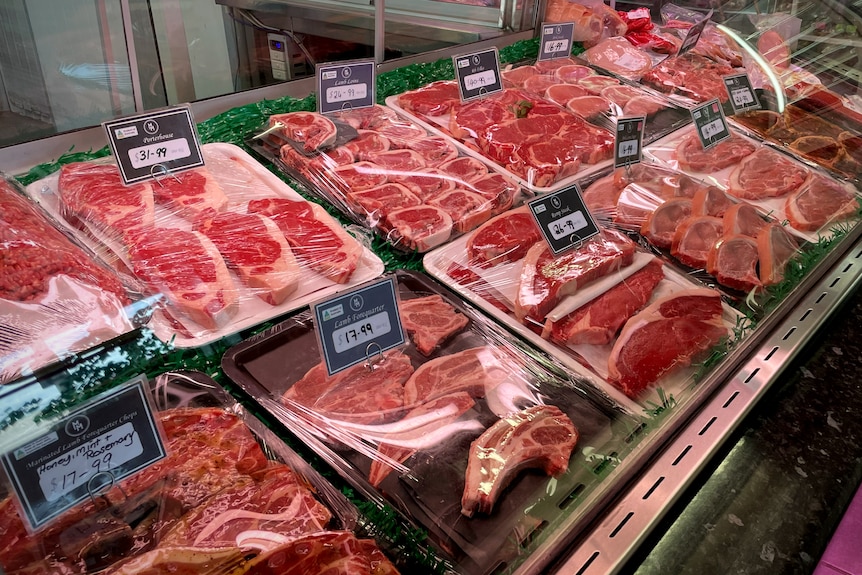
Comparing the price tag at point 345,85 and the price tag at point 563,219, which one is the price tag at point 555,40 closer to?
the price tag at point 345,85

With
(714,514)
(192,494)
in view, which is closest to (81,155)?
(192,494)

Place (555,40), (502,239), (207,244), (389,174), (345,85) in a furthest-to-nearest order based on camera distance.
A: 1. (555,40)
2. (345,85)
3. (389,174)
4. (502,239)
5. (207,244)

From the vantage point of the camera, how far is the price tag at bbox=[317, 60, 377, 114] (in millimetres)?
2391

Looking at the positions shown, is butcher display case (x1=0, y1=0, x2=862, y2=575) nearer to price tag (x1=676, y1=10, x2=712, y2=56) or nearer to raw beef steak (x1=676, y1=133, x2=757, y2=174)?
raw beef steak (x1=676, y1=133, x2=757, y2=174)

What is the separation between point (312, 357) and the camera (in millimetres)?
1574

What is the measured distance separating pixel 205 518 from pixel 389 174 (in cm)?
149

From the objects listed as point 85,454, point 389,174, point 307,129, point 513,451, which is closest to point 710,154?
point 389,174

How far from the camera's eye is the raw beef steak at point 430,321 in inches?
63.9

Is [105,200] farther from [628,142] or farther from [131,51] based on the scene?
[628,142]

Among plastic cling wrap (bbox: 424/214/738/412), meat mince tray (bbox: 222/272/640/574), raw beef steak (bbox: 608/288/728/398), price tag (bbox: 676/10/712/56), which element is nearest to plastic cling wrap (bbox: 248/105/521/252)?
plastic cling wrap (bbox: 424/214/738/412)

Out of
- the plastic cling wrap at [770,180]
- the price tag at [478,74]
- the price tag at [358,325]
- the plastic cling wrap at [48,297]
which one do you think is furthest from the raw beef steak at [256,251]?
the plastic cling wrap at [770,180]

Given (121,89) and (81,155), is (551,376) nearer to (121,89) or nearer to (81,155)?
(81,155)

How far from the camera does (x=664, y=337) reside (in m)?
1.71

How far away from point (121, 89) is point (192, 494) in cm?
179
